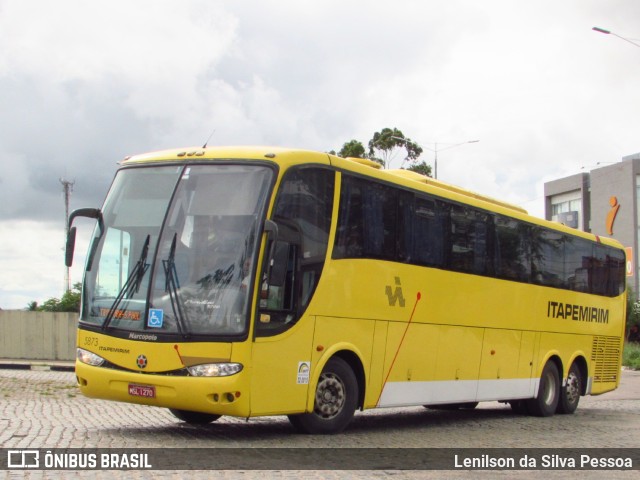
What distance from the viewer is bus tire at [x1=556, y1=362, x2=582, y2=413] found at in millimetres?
19875

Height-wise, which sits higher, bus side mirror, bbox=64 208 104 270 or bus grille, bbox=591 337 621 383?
bus side mirror, bbox=64 208 104 270

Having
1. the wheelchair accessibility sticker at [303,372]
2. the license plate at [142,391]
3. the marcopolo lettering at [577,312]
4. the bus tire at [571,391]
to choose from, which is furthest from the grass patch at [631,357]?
the license plate at [142,391]

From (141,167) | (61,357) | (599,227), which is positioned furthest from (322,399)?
(599,227)

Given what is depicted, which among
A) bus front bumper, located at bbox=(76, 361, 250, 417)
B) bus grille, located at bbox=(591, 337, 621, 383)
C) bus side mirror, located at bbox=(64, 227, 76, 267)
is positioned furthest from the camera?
bus grille, located at bbox=(591, 337, 621, 383)

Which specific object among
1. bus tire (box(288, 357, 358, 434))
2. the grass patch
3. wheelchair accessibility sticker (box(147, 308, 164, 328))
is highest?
wheelchair accessibility sticker (box(147, 308, 164, 328))

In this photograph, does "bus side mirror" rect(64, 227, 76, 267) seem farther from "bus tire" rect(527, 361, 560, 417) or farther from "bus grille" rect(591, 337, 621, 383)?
"bus grille" rect(591, 337, 621, 383)

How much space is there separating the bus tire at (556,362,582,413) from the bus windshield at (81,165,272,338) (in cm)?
1068

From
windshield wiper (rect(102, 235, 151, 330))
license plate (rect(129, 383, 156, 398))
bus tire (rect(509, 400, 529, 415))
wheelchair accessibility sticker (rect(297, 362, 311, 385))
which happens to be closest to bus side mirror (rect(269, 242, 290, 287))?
wheelchair accessibility sticker (rect(297, 362, 311, 385))

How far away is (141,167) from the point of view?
12.6m

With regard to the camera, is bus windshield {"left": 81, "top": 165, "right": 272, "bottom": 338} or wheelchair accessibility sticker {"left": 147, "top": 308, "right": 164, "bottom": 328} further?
wheelchair accessibility sticker {"left": 147, "top": 308, "right": 164, "bottom": 328}

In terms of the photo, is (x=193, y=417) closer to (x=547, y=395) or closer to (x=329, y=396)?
(x=329, y=396)

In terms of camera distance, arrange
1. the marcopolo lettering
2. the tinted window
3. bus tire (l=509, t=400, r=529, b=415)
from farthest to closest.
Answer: the marcopolo lettering
bus tire (l=509, t=400, r=529, b=415)
the tinted window

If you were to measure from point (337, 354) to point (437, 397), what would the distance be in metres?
3.07

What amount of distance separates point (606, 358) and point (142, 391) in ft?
44.6
